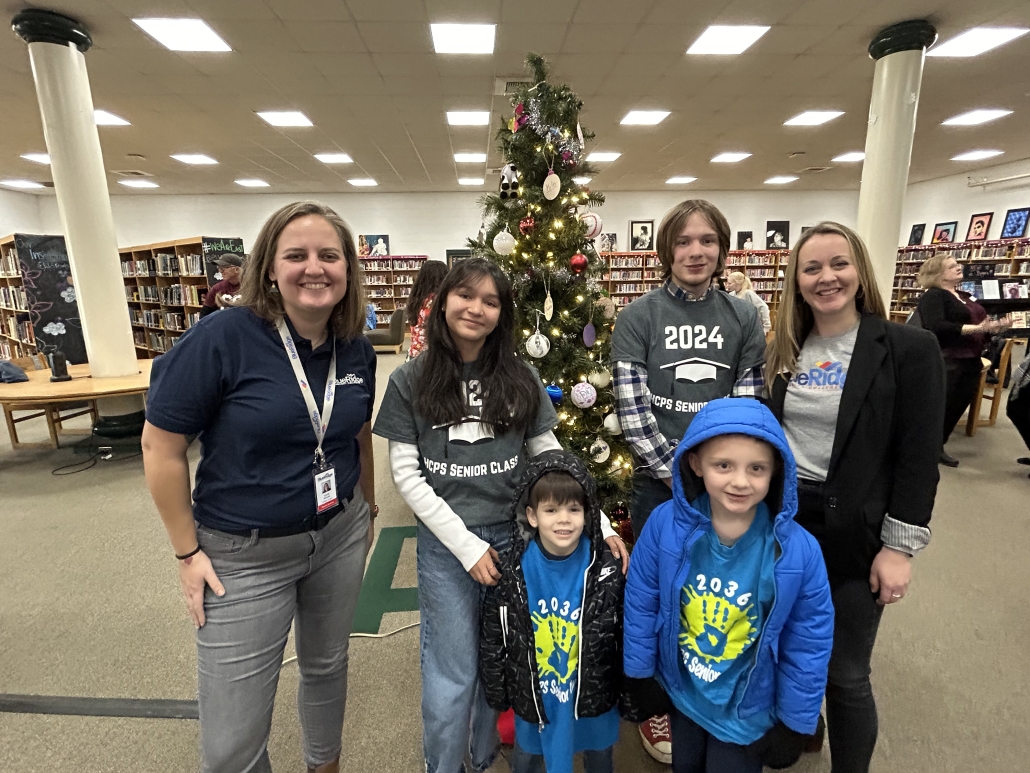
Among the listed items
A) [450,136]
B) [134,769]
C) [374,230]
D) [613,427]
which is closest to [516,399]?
[613,427]

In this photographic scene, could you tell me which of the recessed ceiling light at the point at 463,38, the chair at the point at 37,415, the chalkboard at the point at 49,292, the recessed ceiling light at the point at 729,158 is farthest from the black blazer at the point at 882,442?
the recessed ceiling light at the point at 729,158

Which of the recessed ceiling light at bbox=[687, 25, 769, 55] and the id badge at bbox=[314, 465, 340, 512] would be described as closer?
the id badge at bbox=[314, 465, 340, 512]

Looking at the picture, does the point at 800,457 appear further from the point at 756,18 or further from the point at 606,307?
the point at 756,18

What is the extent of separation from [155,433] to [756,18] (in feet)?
18.1

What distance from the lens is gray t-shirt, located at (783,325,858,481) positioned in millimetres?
1322

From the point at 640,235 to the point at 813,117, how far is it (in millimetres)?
6175

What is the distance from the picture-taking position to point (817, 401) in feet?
4.39

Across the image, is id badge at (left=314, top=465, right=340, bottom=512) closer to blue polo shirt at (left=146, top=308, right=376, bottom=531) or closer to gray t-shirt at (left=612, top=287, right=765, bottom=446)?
blue polo shirt at (left=146, top=308, right=376, bottom=531)

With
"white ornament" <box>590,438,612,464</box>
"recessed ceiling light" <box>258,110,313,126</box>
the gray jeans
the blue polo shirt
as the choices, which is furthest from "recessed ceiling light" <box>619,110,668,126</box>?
the gray jeans

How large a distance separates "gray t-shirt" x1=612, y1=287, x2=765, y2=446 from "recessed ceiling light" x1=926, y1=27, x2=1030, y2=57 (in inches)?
220

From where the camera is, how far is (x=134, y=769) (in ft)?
5.49

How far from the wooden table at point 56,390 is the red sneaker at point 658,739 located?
3.69 metres

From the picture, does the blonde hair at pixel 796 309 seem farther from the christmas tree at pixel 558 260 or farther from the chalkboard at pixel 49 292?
the chalkboard at pixel 49 292

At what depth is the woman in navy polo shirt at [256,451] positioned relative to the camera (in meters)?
1.10
